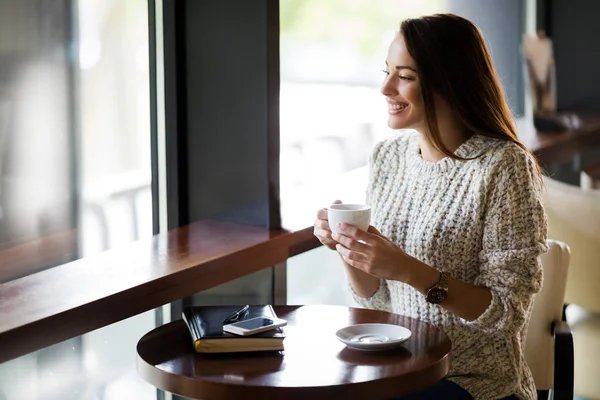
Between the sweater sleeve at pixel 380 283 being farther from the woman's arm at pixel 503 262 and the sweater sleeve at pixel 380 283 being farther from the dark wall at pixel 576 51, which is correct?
the dark wall at pixel 576 51

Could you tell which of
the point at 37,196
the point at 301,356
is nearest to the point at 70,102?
the point at 37,196

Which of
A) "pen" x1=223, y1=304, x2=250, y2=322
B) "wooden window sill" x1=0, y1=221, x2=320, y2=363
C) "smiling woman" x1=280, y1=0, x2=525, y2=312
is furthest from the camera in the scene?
"smiling woman" x1=280, y1=0, x2=525, y2=312

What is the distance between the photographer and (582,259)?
304 centimetres

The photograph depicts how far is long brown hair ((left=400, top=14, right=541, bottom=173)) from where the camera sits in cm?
209

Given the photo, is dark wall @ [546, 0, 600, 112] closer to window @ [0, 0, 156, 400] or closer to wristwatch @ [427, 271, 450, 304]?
window @ [0, 0, 156, 400]

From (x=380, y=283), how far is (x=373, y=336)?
1.41 feet

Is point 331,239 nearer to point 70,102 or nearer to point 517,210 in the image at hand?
point 517,210

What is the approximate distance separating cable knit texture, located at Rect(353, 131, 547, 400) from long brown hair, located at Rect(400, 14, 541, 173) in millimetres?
51

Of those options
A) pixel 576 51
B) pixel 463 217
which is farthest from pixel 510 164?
pixel 576 51

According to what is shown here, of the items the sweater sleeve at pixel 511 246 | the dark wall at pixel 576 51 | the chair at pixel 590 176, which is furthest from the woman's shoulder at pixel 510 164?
the dark wall at pixel 576 51

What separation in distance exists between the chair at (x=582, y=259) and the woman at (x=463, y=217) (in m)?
0.92

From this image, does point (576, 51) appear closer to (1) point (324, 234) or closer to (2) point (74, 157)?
(1) point (324, 234)

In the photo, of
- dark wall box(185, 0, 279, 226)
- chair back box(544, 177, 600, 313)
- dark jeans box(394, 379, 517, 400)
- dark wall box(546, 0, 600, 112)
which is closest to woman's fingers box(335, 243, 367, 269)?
dark jeans box(394, 379, 517, 400)

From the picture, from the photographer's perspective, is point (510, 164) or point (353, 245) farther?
point (510, 164)
